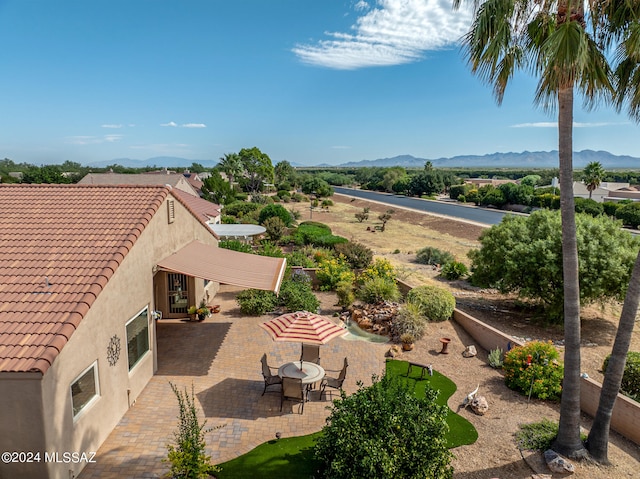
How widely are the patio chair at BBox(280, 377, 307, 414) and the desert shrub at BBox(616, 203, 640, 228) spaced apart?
73694 mm

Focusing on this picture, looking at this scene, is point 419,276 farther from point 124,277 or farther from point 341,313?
point 124,277

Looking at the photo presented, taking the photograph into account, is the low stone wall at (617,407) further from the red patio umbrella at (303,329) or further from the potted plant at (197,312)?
the potted plant at (197,312)

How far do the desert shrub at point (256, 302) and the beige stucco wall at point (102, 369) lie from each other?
247 inches

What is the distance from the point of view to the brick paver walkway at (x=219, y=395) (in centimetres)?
993

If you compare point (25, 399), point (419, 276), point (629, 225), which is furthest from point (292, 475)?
point (629, 225)

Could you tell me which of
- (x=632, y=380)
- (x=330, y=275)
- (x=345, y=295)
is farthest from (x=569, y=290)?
(x=330, y=275)

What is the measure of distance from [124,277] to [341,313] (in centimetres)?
1230

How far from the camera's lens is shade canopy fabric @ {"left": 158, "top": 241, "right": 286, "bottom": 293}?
14.3 m

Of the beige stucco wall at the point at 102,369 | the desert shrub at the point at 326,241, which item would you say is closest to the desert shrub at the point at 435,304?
the beige stucco wall at the point at 102,369

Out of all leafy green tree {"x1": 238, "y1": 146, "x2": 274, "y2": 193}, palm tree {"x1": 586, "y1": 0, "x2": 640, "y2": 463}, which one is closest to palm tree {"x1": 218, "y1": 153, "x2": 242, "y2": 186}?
leafy green tree {"x1": 238, "y1": 146, "x2": 274, "y2": 193}

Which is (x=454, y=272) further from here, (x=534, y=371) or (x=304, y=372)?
(x=304, y=372)

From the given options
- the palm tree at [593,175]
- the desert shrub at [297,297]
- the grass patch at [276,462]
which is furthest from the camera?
the palm tree at [593,175]

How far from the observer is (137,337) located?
12469mm

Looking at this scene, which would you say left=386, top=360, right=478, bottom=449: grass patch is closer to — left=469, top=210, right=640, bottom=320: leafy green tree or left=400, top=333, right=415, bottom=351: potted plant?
left=400, top=333, right=415, bottom=351: potted plant
